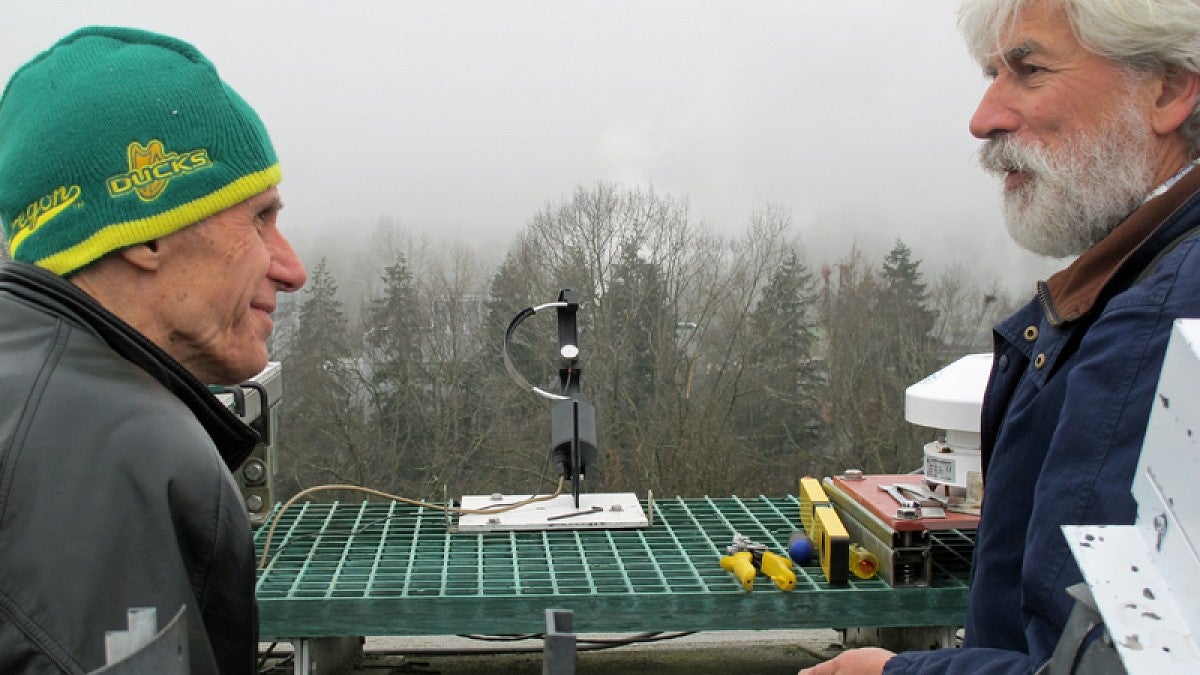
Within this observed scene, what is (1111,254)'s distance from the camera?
5.01 ft

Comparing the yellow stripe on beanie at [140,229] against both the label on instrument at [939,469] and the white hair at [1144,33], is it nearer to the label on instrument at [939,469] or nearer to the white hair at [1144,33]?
the white hair at [1144,33]

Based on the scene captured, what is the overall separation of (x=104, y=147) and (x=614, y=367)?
1482 centimetres

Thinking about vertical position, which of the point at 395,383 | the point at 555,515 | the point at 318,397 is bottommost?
the point at 318,397

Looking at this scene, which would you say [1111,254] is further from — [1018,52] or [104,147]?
[104,147]

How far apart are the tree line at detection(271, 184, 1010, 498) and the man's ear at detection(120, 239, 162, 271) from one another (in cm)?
1351

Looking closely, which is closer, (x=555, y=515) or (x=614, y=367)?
(x=555, y=515)

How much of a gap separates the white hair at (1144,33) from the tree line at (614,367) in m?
13.2

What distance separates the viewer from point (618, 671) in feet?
14.3

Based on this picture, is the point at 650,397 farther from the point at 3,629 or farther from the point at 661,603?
the point at 3,629

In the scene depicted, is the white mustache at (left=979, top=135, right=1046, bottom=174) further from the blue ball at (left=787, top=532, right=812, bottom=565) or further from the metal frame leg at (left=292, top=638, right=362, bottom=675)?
the metal frame leg at (left=292, top=638, right=362, bottom=675)

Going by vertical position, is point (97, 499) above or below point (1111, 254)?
below

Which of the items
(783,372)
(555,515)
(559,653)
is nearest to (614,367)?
(783,372)

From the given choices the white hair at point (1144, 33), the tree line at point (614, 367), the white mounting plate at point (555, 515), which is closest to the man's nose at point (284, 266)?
the white hair at point (1144, 33)

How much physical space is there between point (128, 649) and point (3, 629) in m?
0.32
